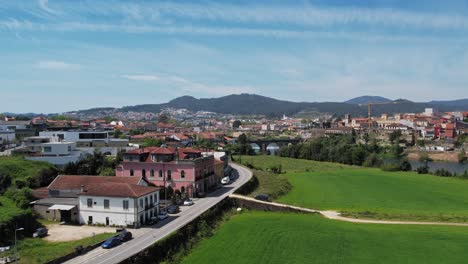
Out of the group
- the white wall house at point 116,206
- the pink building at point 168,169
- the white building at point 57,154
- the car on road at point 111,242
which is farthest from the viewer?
the white building at point 57,154

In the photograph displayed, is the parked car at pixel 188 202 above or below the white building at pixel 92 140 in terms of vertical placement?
below

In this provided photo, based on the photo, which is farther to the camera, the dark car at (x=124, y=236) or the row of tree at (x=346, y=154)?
the row of tree at (x=346, y=154)

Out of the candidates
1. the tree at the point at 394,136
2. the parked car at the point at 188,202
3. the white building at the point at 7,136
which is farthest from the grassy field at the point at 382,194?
the tree at the point at 394,136

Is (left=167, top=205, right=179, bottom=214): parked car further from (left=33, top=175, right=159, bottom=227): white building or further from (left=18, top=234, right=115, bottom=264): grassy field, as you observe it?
(left=18, top=234, right=115, bottom=264): grassy field

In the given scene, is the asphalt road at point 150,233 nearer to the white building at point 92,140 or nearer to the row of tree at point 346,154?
the white building at point 92,140

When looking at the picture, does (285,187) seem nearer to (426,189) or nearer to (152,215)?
(426,189)

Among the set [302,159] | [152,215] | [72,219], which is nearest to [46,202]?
[72,219]
